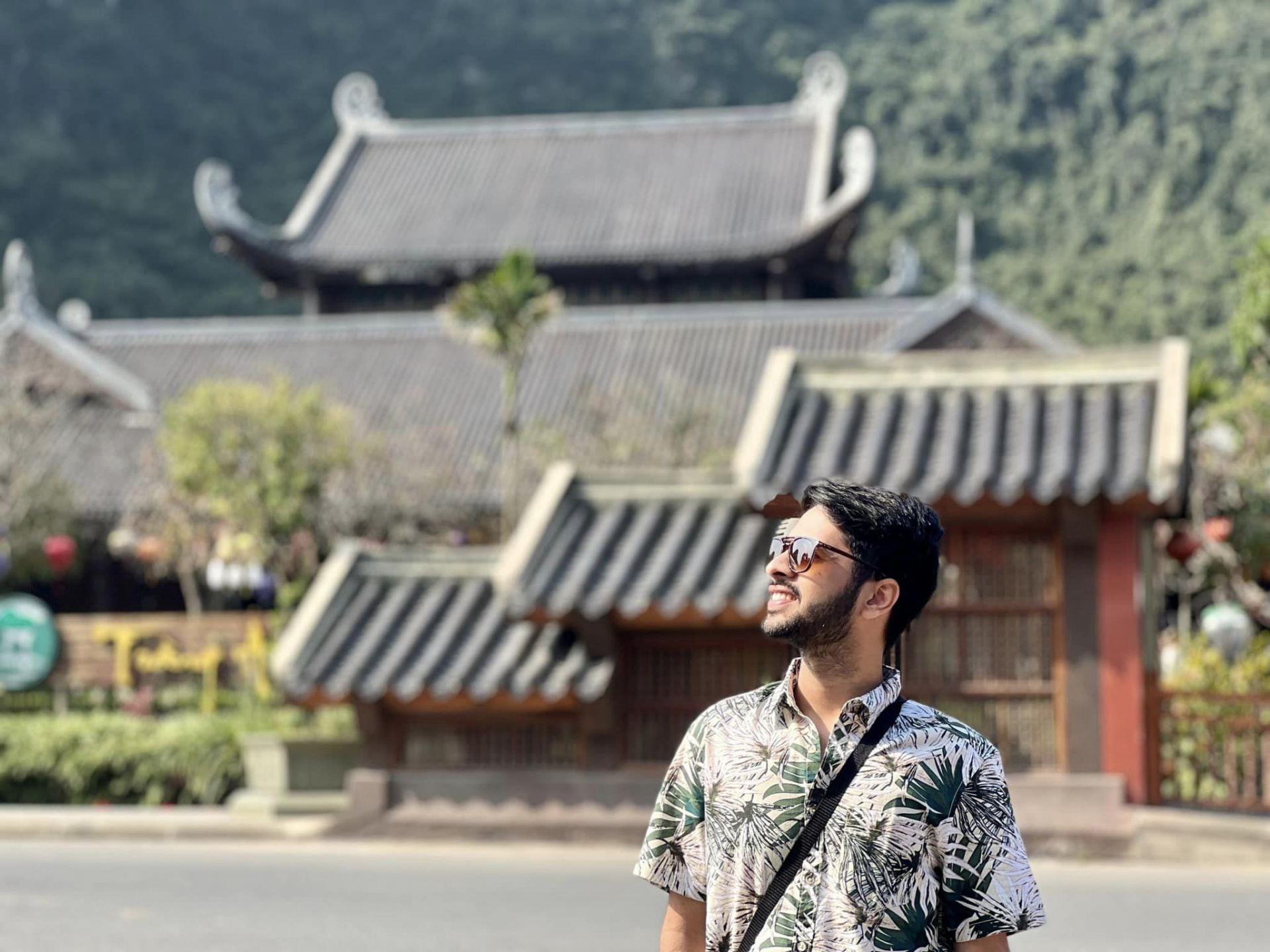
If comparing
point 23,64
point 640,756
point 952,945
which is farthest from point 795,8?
point 952,945

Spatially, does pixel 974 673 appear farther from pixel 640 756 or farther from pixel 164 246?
pixel 164 246

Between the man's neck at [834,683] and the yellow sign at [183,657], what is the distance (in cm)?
1563

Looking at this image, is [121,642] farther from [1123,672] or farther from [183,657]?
[1123,672]

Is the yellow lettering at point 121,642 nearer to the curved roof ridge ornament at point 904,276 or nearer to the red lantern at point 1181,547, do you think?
the red lantern at point 1181,547

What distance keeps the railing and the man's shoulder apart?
336 inches

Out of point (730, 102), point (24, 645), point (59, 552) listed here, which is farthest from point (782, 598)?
point (730, 102)

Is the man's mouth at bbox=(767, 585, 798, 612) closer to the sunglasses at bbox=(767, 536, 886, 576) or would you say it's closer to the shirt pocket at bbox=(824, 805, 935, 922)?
the sunglasses at bbox=(767, 536, 886, 576)

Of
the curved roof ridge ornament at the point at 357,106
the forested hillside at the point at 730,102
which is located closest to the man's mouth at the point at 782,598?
the curved roof ridge ornament at the point at 357,106

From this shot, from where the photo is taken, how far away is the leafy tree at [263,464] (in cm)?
2117

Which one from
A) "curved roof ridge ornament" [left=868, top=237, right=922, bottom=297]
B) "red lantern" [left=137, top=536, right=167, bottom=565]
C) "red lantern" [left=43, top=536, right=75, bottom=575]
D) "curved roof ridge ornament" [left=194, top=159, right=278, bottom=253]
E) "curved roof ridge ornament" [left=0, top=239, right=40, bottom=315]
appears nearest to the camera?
"red lantern" [left=137, top=536, right=167, bottom=565]

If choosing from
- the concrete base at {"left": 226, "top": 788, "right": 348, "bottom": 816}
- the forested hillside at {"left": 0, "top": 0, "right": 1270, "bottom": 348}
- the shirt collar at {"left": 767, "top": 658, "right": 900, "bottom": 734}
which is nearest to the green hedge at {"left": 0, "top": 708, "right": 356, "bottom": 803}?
the concrete base at {"left": 226, "top": 788, "right": 348, "bottom": 816}

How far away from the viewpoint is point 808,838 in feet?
10.2

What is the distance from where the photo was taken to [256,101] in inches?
2484

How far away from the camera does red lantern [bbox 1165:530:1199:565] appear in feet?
51.4
